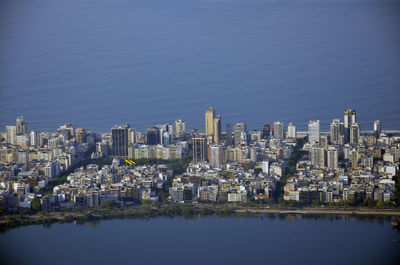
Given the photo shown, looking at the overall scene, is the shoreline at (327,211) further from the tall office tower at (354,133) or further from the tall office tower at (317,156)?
the tall office tower at (354,133)

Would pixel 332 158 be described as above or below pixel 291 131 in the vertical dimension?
below

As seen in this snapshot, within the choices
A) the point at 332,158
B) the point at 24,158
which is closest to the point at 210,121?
the point at 332,158

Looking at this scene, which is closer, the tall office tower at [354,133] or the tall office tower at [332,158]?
the tall office tower at [332,158]

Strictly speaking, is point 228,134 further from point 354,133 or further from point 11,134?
point 11,134

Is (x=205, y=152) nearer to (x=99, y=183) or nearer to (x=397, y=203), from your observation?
(x=99, y=183)

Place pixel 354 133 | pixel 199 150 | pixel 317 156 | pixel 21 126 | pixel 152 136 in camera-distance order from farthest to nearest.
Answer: pixel 21 126 → pixel 152 136 → pixel 354 133 → pixel 199 150 → pixel 317 156

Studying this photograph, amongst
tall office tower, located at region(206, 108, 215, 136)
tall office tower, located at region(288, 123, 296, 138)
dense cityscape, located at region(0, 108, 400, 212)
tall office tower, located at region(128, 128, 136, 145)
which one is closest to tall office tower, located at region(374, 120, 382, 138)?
dense cityscape, located at region(0, 108, 400, 212)

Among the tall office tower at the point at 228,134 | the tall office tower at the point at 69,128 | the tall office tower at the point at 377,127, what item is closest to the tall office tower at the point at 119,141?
the tall office tower at the point at 69,128
